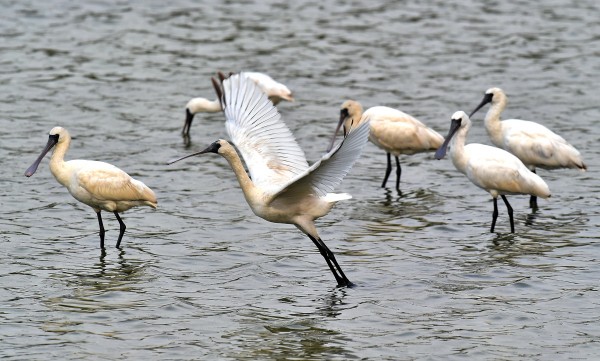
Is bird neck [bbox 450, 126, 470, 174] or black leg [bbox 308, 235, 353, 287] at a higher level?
bird neck [bbox 450, 126, 470, 174]

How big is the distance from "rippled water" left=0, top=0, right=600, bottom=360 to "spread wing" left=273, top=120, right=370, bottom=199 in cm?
90

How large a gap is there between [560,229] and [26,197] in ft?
17.8

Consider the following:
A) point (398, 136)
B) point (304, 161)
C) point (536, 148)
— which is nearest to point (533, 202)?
point (536, 148)

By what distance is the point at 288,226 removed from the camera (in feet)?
40.9

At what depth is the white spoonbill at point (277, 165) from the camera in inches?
368

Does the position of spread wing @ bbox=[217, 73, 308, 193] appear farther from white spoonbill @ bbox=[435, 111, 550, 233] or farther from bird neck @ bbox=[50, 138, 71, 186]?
white spoonbill @ bbox=[435, 111, 550, 233]

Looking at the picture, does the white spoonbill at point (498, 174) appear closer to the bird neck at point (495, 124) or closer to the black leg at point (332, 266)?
the bird neck at point (495, 124)

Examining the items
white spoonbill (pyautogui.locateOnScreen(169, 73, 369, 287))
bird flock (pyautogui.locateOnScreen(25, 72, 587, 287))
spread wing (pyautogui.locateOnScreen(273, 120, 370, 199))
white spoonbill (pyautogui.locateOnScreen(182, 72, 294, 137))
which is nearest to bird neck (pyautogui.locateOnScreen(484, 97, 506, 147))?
bird flock (pyautogui.locateOnScreen(25, 72, 587, 287))

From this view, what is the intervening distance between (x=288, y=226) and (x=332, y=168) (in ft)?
10.3

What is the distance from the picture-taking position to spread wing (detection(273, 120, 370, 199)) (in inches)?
346

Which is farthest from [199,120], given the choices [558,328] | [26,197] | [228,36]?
[558,328]

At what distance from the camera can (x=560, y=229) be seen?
12.2 m

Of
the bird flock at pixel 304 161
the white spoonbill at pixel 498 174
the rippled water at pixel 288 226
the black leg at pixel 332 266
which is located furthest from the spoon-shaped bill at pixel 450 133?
the black leg at pixel 332 266

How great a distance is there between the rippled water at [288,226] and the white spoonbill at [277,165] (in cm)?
63
